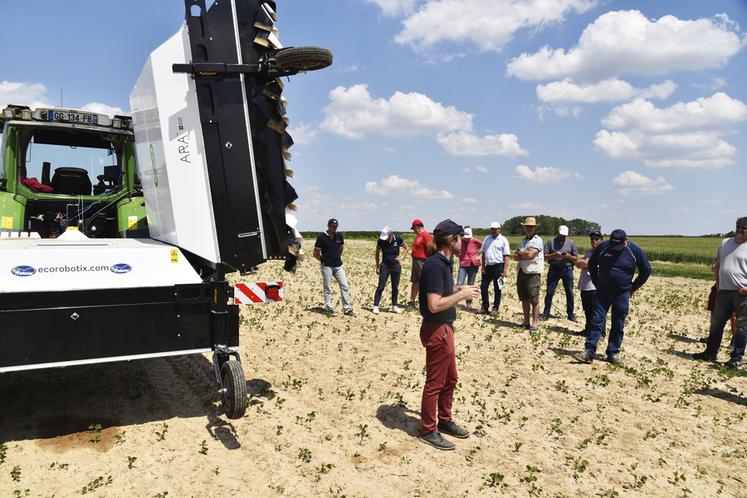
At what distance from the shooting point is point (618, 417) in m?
5.73

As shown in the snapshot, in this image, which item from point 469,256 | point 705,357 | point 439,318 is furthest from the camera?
point 469,256

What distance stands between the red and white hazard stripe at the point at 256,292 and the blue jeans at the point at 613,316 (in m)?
4.89

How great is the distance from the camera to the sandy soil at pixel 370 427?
423cm

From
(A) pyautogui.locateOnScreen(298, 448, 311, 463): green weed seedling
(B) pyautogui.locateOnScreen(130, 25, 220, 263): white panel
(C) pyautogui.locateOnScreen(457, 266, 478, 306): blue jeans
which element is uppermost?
(B) pyautogui.locateOnScreen(130, 25, 220, 263): white panel

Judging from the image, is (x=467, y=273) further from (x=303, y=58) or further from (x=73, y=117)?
(x=73, y=117)

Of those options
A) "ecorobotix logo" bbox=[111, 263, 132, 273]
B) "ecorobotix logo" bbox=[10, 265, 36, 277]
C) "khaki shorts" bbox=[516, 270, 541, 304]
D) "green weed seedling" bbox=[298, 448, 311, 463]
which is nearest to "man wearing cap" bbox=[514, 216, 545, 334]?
"khaki shorts" bbox=[516, 270, 541, 304]

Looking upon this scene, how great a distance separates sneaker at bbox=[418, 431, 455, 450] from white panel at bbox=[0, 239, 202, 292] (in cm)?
265

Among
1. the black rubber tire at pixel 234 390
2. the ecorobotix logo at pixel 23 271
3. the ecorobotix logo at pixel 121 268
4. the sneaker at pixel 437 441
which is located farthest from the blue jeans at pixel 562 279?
the ecorobotix logo at pixel 23 271

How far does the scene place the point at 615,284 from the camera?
299 inches

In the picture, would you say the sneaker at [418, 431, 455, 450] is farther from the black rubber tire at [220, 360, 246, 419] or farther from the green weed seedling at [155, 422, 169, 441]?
the green weed seedling at [155, 422, 169, 441]

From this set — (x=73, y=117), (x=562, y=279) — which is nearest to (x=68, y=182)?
(x=73, y=117)

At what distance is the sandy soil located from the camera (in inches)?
166

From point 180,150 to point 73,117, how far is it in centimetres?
252

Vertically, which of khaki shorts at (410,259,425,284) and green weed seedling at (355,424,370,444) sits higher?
khaki shorts at (410,259,425,284)
